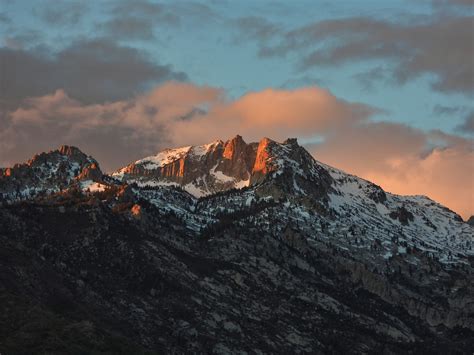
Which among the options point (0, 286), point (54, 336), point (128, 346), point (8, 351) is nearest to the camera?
point (8, 351)

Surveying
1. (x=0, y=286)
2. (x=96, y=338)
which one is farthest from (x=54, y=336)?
(x=0, y=286)

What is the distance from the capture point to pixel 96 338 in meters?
175

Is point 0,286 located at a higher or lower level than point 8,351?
higher

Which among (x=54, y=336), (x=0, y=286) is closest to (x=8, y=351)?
(x=54, y=336)

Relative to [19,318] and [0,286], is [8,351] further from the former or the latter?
[0,286]

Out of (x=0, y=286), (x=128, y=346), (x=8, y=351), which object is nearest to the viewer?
(x=8, y=351)

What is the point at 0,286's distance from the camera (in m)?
198

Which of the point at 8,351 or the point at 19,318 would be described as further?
the point at 19,318

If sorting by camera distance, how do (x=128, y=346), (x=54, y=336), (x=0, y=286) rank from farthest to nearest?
(x=0, y=286)
(x=128, y=346)
(x=54, y=336)

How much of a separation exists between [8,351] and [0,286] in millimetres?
43868

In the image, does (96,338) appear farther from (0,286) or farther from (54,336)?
(0,286)

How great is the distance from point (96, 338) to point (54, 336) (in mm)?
10431

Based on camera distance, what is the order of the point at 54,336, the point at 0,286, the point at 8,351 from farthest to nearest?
the point at 0,286 → the point at 54,336 → the point at 8,351

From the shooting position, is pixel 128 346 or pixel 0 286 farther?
pixel 0 286
